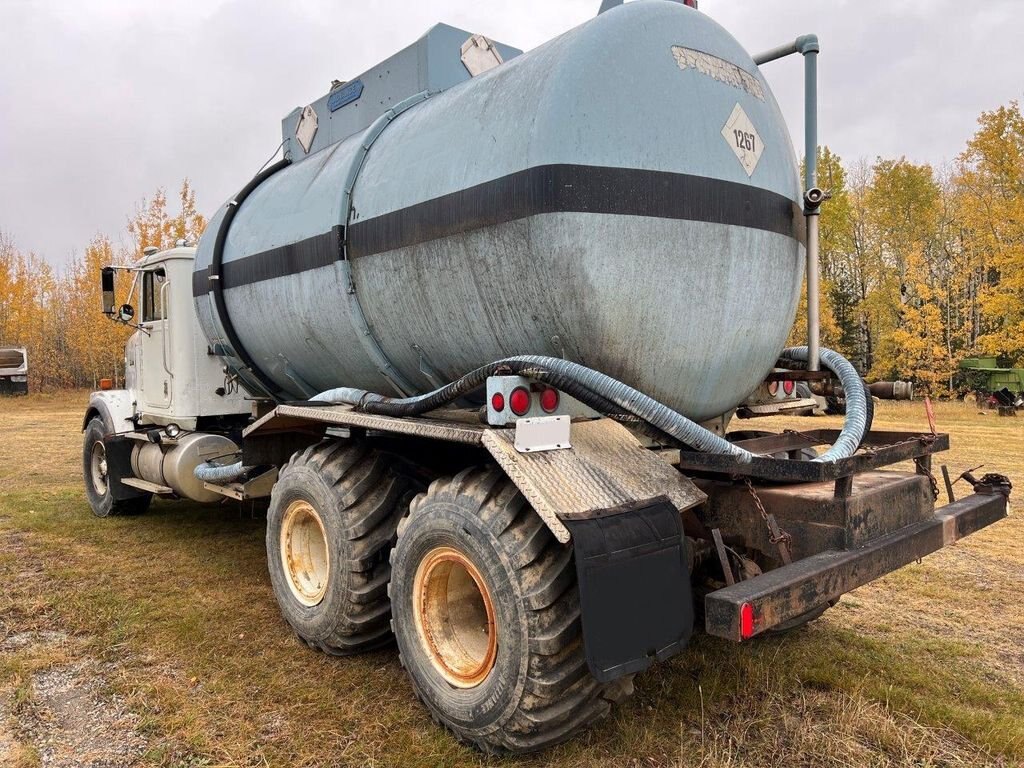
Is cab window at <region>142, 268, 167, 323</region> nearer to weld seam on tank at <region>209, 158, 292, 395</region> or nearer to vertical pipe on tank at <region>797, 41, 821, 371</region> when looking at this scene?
weld seam on tank at <region>209, 158, 292, 395</region>

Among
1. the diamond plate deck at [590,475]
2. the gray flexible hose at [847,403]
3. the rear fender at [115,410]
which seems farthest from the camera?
the rear fender at [115,410]

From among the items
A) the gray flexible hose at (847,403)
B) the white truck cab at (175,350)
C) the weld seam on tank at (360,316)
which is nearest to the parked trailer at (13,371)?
the white truck cab at (175,350)

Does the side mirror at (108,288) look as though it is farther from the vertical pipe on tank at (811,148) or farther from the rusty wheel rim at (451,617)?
the vertical pipe on tank at (811,148)

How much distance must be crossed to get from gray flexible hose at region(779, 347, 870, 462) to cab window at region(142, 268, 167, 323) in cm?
568

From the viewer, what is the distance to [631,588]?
271 centimetres

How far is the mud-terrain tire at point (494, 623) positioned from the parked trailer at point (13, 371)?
3548cm

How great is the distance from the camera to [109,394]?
7965mm

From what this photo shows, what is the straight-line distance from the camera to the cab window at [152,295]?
708cm

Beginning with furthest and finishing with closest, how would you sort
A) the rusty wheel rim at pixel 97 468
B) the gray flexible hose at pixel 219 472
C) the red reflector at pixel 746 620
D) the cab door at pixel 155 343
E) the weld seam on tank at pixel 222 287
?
the rusty wheel rim at pixel 97 468
the cab door at pixel 155 343
the weld seam on tank at pixel 222 287
the gray flexible hose at pixel 219 472
the red reflector at pixel 746 620

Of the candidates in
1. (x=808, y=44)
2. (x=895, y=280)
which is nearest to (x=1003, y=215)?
(x=895, y=280)

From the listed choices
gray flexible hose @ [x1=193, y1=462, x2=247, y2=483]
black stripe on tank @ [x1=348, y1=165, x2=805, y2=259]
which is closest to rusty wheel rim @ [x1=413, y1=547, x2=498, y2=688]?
black stripe on tank @ [x1=348, y1=165, x2=805, y2=259]

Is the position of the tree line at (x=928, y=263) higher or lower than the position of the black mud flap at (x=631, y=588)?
higher

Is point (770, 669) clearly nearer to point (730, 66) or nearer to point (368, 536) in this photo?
point (368, 536)

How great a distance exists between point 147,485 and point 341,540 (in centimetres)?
420
